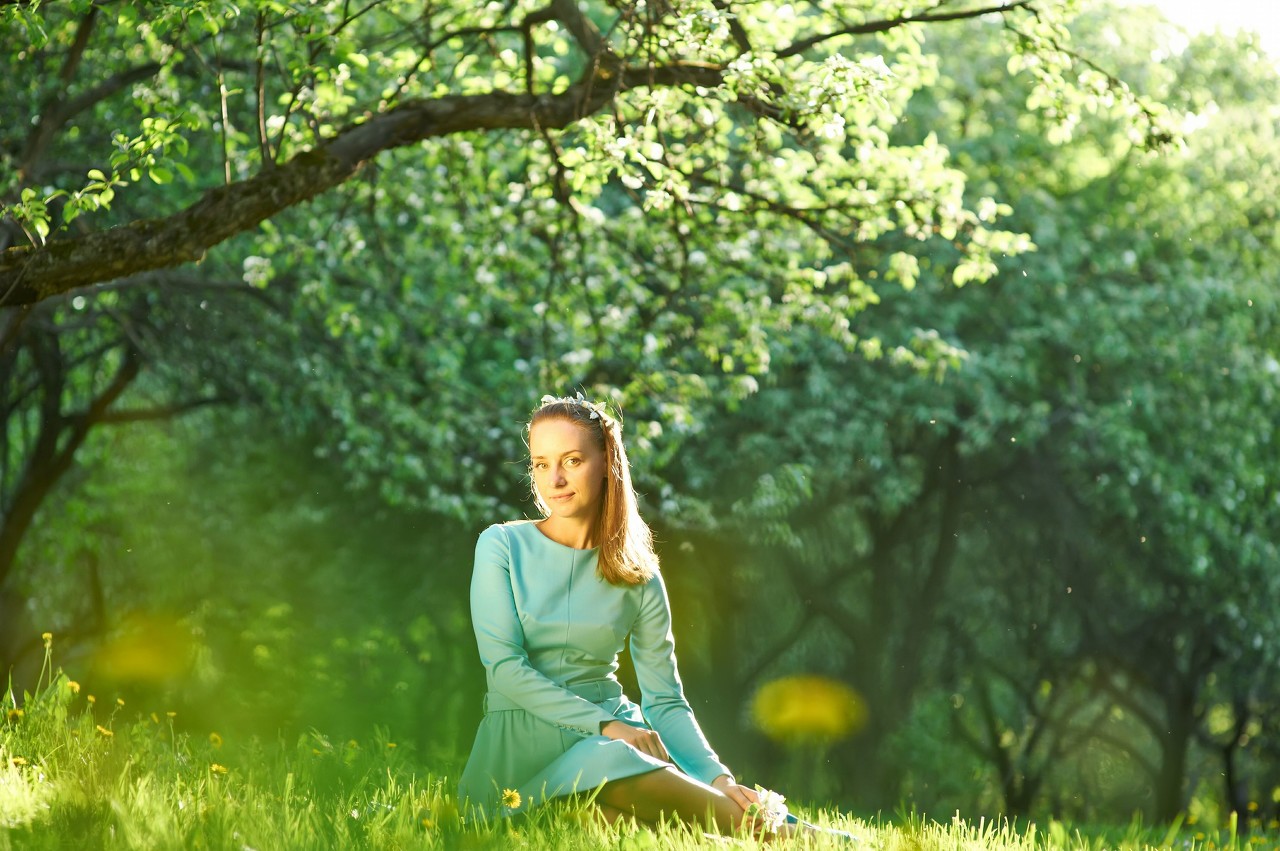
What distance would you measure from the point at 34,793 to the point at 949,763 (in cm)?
1651

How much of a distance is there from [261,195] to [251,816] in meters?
3.33

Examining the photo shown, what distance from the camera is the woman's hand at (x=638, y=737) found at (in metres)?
4.23

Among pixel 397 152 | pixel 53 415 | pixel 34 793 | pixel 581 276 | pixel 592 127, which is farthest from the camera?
pixel 53 415

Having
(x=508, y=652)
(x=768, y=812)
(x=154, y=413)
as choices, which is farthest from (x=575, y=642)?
(x=154, y=413)

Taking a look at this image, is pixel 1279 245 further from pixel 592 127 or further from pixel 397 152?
pixel 592 127

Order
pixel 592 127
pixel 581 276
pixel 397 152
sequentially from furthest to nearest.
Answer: pixel 397 152
pixel 581 276
pixel 592 127

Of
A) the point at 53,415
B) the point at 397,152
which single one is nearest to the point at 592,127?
the point at 397,152

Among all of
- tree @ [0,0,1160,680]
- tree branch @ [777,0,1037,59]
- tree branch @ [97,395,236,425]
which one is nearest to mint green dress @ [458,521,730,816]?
tree @ [0,0,1160,680]

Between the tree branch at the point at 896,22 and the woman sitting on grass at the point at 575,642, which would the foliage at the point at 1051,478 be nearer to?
the tree branch at the point at 896,22

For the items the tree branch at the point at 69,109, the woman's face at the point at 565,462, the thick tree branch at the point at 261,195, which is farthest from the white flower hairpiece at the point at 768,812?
the tree branch at the point at 69,109

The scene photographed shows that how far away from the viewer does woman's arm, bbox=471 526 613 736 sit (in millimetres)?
4332

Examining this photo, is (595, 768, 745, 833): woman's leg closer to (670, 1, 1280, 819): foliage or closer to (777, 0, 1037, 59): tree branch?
(777, 0, 1037, 59): tree branch

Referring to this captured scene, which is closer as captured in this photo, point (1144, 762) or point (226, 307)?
point (226, 307)

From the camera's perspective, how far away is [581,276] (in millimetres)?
11359
